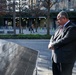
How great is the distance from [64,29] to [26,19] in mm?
63229

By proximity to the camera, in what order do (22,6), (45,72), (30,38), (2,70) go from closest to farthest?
(2,70), (45,72), (30,38), (22,6)

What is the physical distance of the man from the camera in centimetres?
457

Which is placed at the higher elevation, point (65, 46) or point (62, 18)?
point (62, 18)

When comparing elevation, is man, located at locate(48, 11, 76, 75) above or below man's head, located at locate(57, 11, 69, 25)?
below

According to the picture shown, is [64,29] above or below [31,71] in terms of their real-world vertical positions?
above

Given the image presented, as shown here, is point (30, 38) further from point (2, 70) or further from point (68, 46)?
point (68, 46)

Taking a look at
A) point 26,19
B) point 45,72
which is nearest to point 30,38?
point 45,72

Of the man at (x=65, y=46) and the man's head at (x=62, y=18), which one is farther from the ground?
the man's head at (x=62, y=18)

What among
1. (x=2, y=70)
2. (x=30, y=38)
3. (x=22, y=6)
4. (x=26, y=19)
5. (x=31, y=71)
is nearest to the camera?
(x=2, y=70)

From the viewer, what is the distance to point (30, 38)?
23016 mm

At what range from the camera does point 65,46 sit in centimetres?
462

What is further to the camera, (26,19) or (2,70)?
(26,19)

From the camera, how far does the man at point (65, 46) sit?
15.0 ft

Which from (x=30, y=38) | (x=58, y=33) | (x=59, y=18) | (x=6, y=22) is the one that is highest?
(x=59, y=18)
